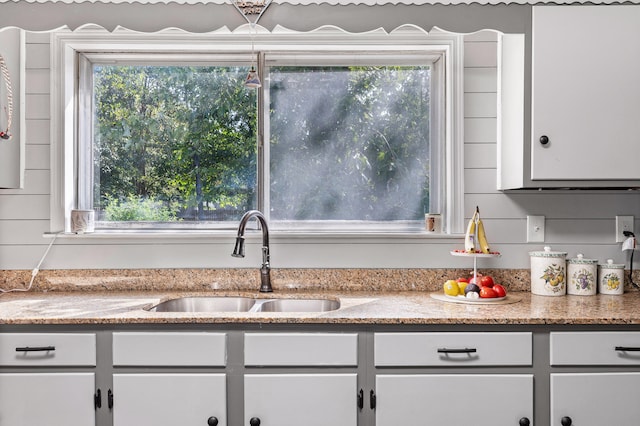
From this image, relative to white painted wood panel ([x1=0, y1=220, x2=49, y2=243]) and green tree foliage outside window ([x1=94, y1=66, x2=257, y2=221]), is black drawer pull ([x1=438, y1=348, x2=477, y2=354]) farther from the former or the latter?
white painted wood panel ([x1=0, y1=220, x2=49, y2=243])

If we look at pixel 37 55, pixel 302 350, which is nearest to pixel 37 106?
pixel 37 55

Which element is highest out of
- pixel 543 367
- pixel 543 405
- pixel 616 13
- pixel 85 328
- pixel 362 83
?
pixel 616 13

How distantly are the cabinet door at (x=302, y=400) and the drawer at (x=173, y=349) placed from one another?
143 millimetres

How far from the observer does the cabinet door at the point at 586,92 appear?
208 cm

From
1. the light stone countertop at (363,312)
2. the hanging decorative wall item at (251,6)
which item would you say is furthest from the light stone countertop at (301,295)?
the hanging decorative wall item at (251,6)

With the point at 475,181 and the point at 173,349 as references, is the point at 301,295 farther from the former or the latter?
the point at 475,181

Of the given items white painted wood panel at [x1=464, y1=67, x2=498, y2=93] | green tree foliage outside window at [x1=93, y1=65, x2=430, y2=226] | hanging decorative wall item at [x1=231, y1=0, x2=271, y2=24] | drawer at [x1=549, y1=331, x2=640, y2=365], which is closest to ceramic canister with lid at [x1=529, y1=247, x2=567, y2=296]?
drawer at [x1=549, y1=331, x2=640, y2=365]

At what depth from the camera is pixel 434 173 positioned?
8.31 ft

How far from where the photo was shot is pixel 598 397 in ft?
5.98

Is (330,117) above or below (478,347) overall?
above

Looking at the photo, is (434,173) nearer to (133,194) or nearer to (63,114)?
(133,194)

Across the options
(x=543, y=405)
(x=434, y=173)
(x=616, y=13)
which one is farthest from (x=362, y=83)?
(x=543, y=405)

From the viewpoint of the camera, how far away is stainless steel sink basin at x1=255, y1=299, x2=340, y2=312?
7.48 ft

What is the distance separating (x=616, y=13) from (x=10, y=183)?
251 centimetres
